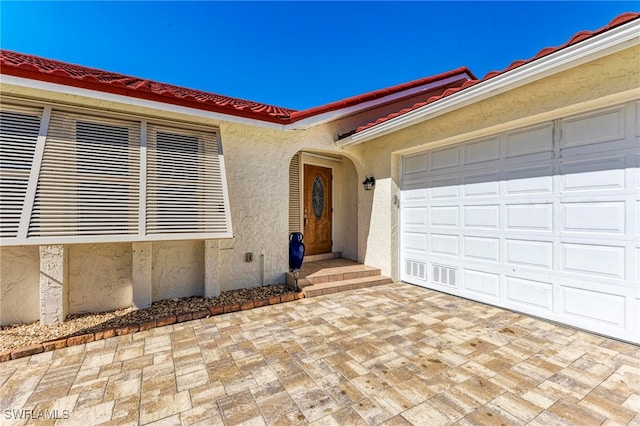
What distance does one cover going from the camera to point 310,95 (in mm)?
17922

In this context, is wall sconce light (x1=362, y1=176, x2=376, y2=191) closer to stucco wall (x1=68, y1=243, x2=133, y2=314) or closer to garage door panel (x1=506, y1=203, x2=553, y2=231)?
garage door panel (x1=506, y1=203, x2=553, y2=231)

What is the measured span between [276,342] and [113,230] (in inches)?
133

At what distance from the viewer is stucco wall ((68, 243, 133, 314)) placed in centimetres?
532

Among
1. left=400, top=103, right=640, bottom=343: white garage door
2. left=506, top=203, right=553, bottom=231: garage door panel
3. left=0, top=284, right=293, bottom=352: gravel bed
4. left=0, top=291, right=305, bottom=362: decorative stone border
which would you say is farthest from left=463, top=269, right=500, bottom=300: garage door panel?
left=0, top=284, right=293, bottom=352: gravel bed

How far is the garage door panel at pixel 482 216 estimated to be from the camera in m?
5.79

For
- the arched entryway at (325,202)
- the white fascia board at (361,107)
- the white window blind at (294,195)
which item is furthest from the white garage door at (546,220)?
the white window blind at (294,195)

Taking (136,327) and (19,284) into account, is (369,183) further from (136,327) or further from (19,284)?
(19,284)

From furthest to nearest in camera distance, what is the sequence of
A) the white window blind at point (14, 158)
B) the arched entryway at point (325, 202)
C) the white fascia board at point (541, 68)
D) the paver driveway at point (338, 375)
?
the arched entryway at point (325, 202) < the white window blind at point (14, 158) < the white fascia board at point (541, 68) < the paver driveway at point (338, 375)

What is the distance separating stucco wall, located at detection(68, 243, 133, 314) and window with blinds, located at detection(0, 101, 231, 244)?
1312 mm

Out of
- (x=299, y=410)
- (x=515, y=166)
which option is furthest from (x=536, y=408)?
(x=515, y=166)

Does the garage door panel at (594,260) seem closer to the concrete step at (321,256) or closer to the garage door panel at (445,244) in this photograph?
the garage door panel at (445,244)

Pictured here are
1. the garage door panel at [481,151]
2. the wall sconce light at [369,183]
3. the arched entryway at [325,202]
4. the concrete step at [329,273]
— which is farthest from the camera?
the arched entryway at [325,202]

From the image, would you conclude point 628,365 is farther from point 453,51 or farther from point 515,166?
point 453,51

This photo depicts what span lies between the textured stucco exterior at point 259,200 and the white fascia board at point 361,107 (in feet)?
1.96
